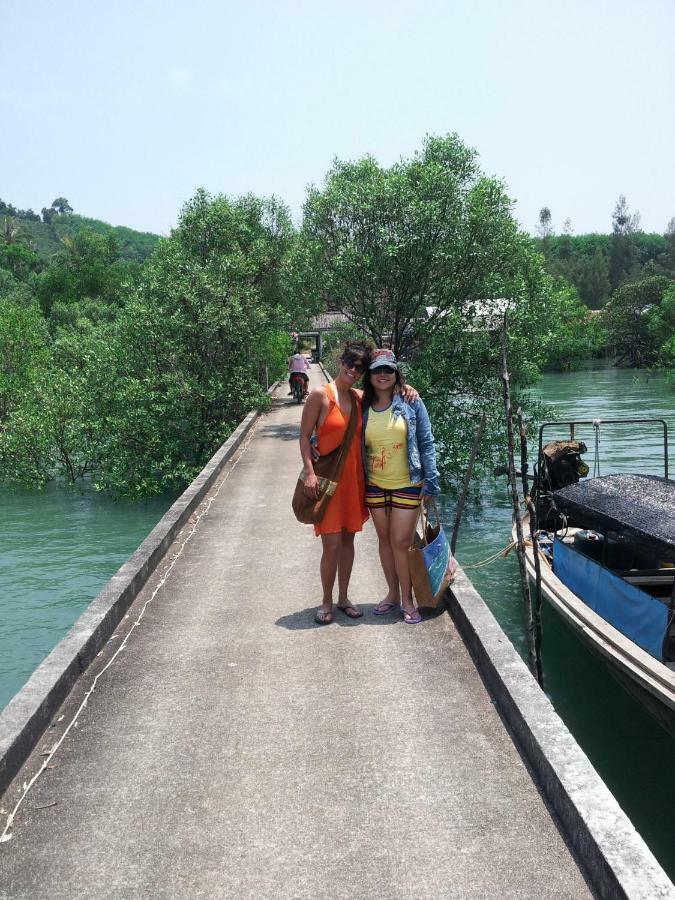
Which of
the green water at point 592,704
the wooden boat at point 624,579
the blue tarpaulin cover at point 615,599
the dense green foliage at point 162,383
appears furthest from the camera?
the dense green foliage at point 162,383

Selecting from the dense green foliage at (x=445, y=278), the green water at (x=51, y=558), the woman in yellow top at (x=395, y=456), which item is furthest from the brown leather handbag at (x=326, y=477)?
the dense green foliage at (x=445, y=278)

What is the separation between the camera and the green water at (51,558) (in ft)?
39.8

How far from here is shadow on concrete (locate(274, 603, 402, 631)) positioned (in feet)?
20.5

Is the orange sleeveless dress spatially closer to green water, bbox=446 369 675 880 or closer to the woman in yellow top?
the woman in yellow top

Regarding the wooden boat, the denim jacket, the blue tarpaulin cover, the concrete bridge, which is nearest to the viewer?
the concrete bridge

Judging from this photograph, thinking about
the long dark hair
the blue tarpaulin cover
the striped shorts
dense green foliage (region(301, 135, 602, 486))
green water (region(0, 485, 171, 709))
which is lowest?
green water (region(0, 485, 171, 709))

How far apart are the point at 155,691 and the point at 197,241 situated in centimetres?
2399

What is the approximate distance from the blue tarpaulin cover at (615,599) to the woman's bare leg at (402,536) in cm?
302

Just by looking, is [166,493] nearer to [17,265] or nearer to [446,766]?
[446,766]

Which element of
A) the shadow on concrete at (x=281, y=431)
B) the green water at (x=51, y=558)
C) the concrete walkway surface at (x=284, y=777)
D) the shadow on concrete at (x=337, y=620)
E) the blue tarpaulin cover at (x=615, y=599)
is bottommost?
the green water at (x=51, y=558)

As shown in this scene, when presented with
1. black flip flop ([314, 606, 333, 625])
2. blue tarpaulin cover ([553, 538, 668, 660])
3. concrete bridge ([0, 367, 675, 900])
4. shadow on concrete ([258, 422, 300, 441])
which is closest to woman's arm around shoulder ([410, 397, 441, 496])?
concrete bridge ([0, 367, 675, 900])

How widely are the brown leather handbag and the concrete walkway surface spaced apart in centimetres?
93

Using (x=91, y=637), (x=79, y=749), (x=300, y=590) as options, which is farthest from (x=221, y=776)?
(x=300, y=590)

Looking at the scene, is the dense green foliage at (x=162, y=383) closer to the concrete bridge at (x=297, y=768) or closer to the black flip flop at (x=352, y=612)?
the black flip flop at (x=352, y=612)
